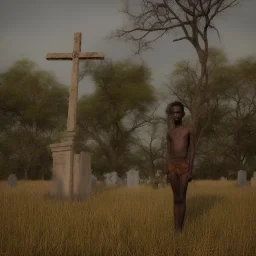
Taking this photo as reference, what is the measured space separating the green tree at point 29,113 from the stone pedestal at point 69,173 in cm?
2390

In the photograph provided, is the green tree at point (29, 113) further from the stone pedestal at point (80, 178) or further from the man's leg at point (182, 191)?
the man's leg at point (182, 191)

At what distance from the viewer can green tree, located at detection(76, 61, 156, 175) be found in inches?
1326

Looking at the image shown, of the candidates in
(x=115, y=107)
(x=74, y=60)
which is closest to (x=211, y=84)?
(x=115, y=107)

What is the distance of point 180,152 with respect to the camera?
575 cm

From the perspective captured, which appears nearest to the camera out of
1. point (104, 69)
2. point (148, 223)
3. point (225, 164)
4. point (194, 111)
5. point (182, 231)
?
point (182, 231)

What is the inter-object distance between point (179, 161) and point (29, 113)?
30387 millimetres

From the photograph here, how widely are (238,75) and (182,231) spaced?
3071cm

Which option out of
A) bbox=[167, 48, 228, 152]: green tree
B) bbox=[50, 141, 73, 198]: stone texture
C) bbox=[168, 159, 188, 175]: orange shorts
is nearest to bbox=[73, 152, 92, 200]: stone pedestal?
bbox=[50, 141, 73, 198]: stone texture

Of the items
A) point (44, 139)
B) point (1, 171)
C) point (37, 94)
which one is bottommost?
point (1, 171)

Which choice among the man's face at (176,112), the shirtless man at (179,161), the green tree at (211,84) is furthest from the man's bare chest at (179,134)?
the green tree at (211,84)

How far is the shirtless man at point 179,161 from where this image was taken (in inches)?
223

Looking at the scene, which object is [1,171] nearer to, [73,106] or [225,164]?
[225,164]

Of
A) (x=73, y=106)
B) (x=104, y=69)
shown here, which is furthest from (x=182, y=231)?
(x=104, y=69)

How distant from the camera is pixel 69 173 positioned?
36.4 ft
